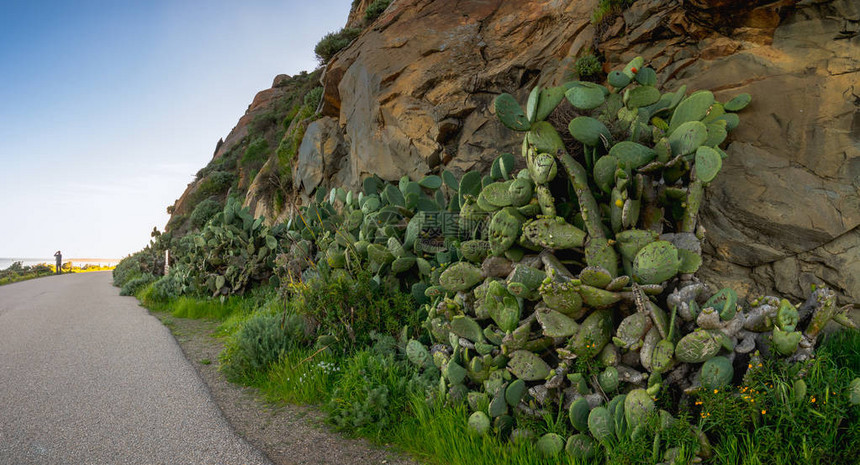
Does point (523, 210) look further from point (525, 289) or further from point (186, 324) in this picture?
point (186, 324)

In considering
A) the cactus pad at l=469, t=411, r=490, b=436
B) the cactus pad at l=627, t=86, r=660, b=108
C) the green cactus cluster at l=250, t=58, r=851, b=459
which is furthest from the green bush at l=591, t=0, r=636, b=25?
the cactus pad at l=469, t=411, r=490, b=436

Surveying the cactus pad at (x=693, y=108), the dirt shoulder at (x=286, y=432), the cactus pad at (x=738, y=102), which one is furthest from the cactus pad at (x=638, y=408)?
the cactus pad at (x=738, y=102)

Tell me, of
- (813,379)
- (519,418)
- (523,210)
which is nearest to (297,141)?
(523,210)

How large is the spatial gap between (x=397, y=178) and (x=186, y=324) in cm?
426

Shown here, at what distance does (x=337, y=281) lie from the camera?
16.5ft

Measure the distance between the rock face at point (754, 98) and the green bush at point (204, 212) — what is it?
1357cm

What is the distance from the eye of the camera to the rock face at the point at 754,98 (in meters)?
4.10

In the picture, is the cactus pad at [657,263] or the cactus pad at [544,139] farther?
the cactus pad at [544,139]

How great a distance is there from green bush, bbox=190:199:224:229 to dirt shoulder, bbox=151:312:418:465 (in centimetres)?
1427

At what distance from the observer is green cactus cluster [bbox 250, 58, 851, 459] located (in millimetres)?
2811

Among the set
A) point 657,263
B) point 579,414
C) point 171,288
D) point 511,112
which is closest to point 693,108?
point 511,112

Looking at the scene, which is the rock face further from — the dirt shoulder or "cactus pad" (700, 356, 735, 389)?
the dirt shoulder

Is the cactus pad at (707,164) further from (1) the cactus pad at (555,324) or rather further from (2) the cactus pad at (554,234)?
(1) the cactus pad at (555,324)

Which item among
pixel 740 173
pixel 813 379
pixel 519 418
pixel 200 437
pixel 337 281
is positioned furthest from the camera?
pixel 337 281
